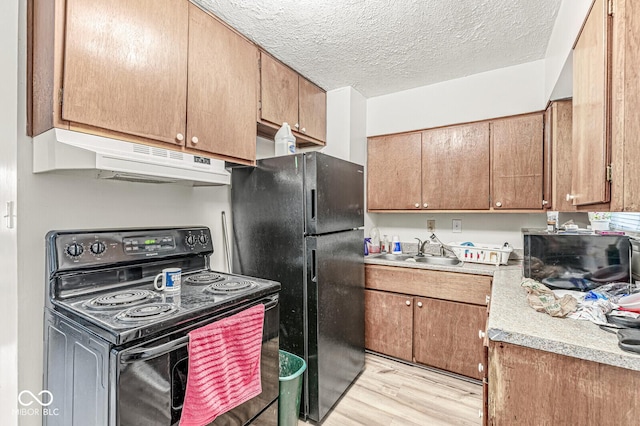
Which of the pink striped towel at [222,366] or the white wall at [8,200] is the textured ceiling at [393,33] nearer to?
the white wall at [8,200]

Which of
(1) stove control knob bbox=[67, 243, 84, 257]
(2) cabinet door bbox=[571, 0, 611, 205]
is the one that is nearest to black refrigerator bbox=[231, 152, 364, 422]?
(1) stove control knob bbox=[67, 243, 84, 257]

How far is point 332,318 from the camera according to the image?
6.43ft

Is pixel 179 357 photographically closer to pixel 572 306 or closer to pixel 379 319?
pixel 572 306

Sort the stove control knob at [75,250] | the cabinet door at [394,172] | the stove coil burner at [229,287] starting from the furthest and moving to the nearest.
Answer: the cabinet door at [394,172], the stove coil burner at [229,287], the stove control knob at [75,250]

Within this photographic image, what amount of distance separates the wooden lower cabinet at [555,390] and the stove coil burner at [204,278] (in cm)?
130

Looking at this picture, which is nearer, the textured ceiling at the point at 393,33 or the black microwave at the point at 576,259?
the black microwave at the point at 576,259

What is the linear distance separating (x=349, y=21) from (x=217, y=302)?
1743 millimetres

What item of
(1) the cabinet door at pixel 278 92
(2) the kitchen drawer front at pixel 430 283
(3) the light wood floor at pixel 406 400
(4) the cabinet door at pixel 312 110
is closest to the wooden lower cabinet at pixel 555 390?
(3) the light wood floor at pixel 406 400

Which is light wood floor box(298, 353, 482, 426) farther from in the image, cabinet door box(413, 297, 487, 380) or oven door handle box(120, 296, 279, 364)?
oven door handle box(120, 296, 279, 364)

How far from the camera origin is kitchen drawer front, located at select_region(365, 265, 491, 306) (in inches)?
86.4

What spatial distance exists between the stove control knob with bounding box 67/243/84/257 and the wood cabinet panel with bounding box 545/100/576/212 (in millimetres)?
2703

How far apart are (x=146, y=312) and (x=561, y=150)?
8.32ft

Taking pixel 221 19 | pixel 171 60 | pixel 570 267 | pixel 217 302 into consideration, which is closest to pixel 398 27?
pixel 221 19

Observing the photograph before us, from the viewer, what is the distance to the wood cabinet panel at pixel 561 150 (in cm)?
198
